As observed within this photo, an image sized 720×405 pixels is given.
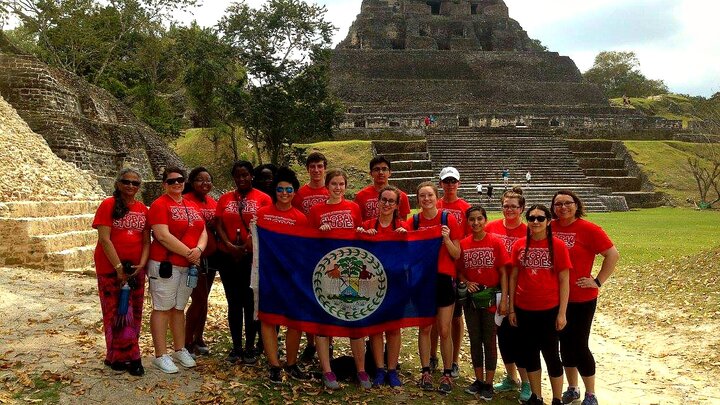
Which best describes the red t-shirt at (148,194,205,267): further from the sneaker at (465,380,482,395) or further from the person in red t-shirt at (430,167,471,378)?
the sneaker at (465,380,482,395)

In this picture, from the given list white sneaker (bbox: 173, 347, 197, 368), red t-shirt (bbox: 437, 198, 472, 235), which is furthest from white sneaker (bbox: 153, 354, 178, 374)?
red t-shirt (bbox: 437, 198, 472, 235)

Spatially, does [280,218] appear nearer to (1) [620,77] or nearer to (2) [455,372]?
(2) [455,372]

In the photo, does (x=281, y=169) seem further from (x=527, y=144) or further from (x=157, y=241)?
(x=527, y=144)

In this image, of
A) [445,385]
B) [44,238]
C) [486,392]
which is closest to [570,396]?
[486,392]

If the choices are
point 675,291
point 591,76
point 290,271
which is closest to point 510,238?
point 290,271

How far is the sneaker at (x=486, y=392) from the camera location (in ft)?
17.2

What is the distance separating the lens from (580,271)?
16.1 ft

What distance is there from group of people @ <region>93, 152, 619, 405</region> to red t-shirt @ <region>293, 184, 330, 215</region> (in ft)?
0.04

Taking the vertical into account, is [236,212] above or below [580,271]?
above

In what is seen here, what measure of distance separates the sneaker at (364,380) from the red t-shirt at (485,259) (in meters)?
1.25

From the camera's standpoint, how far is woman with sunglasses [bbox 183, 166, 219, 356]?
5542mm

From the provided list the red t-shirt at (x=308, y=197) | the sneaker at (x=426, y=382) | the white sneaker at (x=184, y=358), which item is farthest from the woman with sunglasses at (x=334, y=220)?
the white sneaker at (x=184, y=358)

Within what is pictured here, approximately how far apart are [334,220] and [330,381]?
4.56ft

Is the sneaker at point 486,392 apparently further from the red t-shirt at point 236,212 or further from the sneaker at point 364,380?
the red t-shirt at point 236,212
